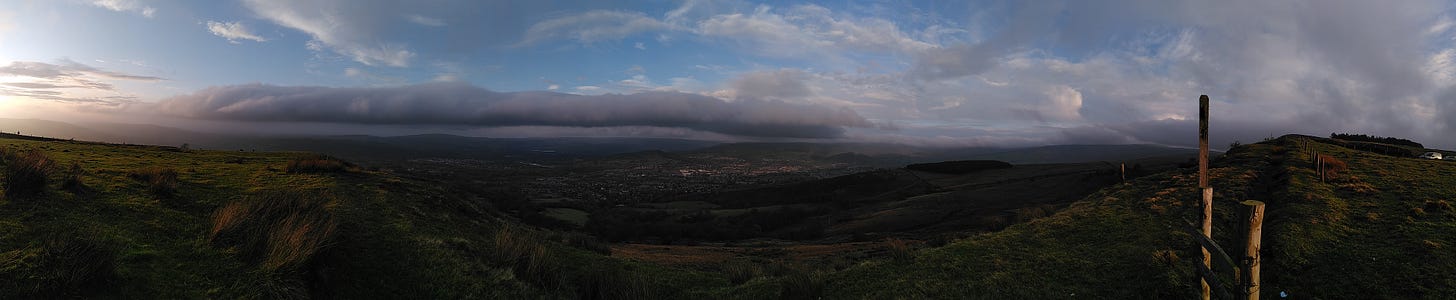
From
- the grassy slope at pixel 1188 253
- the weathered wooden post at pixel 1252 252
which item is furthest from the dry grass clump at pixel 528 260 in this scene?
the weathered wooden post at pixel 1252 252

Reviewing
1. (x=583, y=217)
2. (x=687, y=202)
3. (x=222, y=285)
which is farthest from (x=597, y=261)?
Answer: (x=687, y=202)

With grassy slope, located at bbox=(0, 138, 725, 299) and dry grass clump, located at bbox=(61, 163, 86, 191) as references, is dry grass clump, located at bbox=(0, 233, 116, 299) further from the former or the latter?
dry grass clump, located at bbox=(61, 163, 86, 191)

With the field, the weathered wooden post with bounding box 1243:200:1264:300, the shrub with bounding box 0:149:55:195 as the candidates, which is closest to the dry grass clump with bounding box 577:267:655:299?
the field

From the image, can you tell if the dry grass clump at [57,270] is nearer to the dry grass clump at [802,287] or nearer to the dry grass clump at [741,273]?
the dry grass clump at [802,287]

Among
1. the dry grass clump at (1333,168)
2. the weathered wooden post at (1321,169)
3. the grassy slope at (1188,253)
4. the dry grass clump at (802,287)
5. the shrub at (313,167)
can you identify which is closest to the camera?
the grassy slope at (1188,253)

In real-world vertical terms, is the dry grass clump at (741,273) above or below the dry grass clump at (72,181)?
below

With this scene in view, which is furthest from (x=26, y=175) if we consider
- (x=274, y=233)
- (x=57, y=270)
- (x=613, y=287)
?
(x=613, y=287)

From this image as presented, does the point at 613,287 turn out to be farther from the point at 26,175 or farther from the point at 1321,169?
the point at 1321,169
